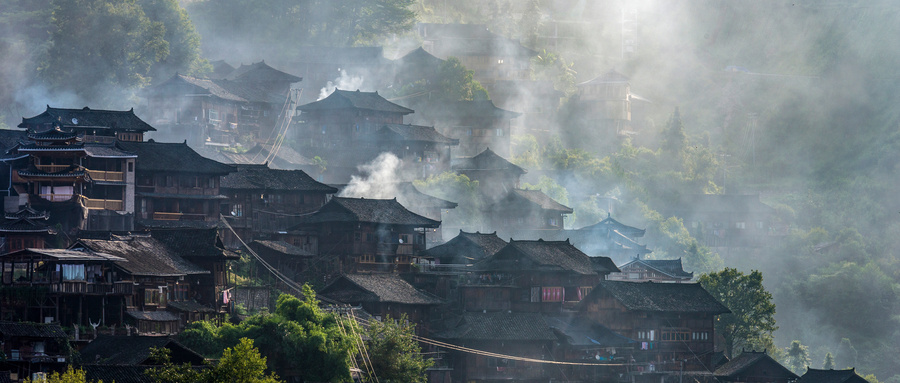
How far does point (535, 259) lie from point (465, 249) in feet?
15.4

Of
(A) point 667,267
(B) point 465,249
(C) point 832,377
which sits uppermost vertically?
(B) point 465,249

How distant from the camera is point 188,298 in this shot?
2152 inches

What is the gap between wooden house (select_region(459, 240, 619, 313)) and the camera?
69875mm

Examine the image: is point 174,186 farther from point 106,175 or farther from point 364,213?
point 364,213

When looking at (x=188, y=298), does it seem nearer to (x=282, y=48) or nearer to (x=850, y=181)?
(x=282, y=48)

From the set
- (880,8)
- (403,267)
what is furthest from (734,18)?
(403,267)

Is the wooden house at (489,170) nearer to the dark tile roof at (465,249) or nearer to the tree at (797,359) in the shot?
the dark tile roof at (465,249)

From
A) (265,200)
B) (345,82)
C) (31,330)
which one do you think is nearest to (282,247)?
(265,200)

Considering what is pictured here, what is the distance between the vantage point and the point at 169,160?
6400cm

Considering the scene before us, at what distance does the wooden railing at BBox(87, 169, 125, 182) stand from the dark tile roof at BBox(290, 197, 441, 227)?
11.8 m

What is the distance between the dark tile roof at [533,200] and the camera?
90.4m

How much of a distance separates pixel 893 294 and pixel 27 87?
73.0 metres

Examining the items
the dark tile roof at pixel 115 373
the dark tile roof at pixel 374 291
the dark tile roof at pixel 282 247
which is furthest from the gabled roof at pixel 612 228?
the dark tile roof at pixel 115 373

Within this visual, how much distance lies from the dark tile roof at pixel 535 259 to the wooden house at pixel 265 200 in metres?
10.2
